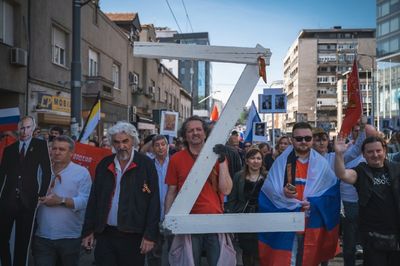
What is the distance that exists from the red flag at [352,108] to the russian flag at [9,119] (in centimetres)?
422

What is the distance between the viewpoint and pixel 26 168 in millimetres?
4281

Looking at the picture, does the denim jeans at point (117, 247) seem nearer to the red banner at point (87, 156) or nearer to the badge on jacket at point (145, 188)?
the badge on jacket at point (145, 188)

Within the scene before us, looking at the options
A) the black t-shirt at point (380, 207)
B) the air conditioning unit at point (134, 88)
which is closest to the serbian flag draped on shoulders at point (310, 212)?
the black t-shirt at point (380, 207)

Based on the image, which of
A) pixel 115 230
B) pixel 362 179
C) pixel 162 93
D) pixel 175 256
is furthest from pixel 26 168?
pixel 162 93

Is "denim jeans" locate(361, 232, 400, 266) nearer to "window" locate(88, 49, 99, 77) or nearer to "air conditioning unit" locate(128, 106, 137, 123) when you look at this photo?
"window" locate(88, 49, 99, 77)

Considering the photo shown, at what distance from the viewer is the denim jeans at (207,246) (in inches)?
138

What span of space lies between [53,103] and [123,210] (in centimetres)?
1163

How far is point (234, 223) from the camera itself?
3199mm

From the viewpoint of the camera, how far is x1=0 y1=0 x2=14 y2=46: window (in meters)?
11.9

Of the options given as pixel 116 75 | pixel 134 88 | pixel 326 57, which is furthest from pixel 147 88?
pixel 326 57

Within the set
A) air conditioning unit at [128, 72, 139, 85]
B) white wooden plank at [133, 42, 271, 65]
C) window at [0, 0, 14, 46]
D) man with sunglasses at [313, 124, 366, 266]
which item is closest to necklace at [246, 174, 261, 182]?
man with sunglasses at [313, 124, 366, 266]

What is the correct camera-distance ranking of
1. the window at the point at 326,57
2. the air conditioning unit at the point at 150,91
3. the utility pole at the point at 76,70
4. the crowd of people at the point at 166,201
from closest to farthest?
the crowd of people at the point at 166,201
the utility pole at the point at 76,70
the air conditioning unit at the point at 150,91
the window at the point at 326,57

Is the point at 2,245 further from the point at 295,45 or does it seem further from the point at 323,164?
the point at 295,45

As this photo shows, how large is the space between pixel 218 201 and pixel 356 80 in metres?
2.61
